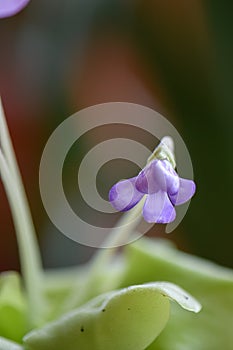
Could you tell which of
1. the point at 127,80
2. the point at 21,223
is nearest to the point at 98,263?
the point at 21,223

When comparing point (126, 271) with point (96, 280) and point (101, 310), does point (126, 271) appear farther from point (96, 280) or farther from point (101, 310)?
point (101, 310)

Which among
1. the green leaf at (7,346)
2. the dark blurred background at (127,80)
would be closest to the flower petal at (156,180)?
the green leaf at (7,346)

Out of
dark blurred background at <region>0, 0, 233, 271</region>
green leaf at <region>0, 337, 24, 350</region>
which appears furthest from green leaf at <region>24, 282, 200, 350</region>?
dark blurred background at <region>0, 0, 233, 271</region>

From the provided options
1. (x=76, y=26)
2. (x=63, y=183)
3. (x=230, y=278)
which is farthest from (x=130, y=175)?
(x=230, y=278)

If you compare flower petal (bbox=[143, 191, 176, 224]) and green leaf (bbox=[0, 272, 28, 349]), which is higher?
flower petal (bbox=[143, 191, 176, 224])

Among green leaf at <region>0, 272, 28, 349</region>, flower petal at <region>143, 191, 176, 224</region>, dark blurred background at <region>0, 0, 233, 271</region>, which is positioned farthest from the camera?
dark blurred background at <region>0, 0, 233, 271</region>

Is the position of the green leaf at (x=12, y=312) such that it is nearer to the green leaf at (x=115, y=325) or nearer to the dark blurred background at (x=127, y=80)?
the green leaf at (x=115, y=325)

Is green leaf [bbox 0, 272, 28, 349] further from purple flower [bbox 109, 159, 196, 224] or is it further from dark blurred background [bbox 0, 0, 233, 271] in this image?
dark blurred background [bbox 0, 0, 233, 271]

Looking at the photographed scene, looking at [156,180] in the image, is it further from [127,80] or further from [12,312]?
[127,80]
